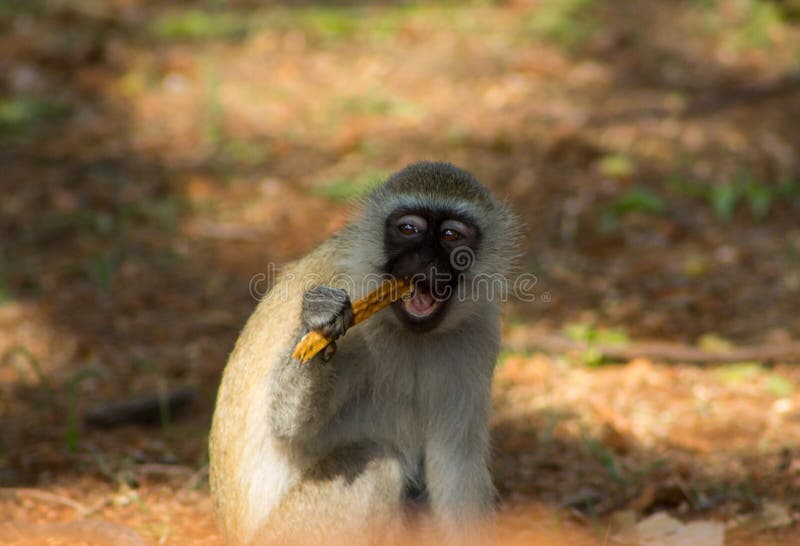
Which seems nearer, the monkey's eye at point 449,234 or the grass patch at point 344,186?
the monkey's eye at point 449,234

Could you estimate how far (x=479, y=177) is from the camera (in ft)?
27.9

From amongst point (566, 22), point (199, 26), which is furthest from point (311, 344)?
point (566, 22)

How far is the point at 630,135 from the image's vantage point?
9297 millimetres

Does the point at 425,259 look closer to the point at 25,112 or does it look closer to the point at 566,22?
the point at 25,112

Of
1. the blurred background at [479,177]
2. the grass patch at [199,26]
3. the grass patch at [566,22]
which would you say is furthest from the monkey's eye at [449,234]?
the grass patch at [199,26]

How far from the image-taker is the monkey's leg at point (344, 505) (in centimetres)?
398

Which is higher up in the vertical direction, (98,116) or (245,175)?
(98,116)

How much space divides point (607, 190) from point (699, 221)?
791 mm

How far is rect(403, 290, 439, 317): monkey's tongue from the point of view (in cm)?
410

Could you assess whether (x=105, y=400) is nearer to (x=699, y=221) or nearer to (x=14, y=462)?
(x=14, y=462)

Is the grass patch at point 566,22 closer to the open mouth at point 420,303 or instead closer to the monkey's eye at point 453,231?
the monkey's eye at point 453,231

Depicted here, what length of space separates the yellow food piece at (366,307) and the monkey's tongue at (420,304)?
6cm

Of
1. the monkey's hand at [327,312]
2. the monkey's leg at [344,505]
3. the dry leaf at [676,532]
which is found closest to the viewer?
the monkey's hand at [327,312]

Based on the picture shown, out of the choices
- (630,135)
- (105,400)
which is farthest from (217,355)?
(630,135)
